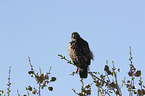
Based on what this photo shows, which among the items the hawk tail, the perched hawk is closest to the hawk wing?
the perched hawk

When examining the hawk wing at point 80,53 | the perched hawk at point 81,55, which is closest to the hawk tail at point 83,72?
the perched hawk at point 81,55

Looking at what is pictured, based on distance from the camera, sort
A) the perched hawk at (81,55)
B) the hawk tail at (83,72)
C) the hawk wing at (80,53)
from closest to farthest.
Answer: the hawk tail at (83,72), the perched hawk at (81,55), the hawk wing at (80,53)

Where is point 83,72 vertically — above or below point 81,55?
below

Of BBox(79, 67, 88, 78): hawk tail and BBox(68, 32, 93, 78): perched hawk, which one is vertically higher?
BBox(68, 32, 93, 78): perched hawk

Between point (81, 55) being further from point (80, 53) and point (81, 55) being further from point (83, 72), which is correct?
point (83, 72)

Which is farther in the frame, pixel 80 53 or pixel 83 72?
pixel 80 53

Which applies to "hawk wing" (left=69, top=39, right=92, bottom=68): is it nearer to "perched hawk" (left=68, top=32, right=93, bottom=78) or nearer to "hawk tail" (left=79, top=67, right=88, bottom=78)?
"perched hawk" (left=68, top=32, right=93, bottom=78)

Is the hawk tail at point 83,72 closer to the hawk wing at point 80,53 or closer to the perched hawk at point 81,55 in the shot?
the perched hawk at point 81,55

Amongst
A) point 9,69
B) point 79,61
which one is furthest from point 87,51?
point 9,69

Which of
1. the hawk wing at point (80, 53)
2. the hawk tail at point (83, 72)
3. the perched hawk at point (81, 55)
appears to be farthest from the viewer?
the hawk wing at point (80, 53)

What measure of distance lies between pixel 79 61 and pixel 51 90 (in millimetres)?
3185

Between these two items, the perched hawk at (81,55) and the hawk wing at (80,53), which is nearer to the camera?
the perched hawk at (81,55)

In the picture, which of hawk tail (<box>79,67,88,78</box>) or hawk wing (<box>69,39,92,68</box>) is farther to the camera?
hawk wing (<box>69,39,92,68</box>)

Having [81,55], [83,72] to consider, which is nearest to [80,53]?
[81,55]
